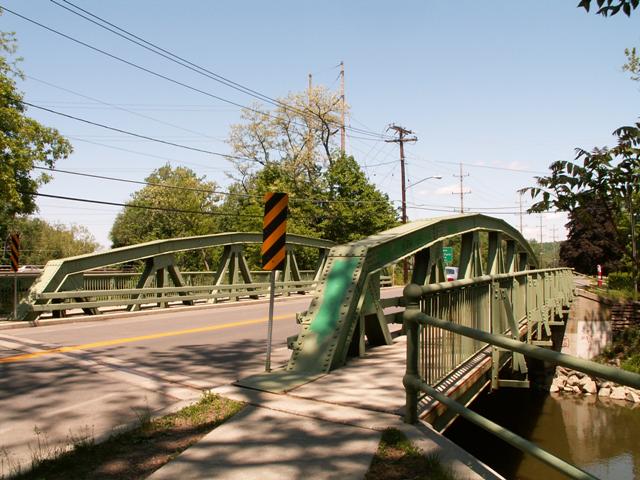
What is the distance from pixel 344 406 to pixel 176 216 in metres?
52.8

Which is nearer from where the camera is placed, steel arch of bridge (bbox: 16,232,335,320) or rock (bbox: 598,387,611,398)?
steel arch of bridge (bbox: 16,232,335,320)

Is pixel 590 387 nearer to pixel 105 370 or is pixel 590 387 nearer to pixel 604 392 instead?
pixel 604 392

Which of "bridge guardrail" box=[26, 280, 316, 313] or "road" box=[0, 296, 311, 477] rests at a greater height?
"bridge guardrail" box=[26, 280, 316, 313]

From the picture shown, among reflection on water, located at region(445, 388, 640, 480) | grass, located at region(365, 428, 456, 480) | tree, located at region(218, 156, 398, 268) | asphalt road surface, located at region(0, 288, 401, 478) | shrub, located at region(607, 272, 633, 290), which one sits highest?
tree, located at region(218, 156, 398, 268)

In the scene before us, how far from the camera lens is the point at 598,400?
1877 centimetres

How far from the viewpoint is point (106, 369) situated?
716cm

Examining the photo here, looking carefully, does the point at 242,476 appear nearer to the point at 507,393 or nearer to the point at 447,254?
the point at 507,393

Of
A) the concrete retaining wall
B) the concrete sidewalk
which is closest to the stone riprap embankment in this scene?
the concrete retaining wall

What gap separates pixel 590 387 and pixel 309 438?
63.1 ft

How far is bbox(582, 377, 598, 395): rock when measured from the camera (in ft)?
64.5

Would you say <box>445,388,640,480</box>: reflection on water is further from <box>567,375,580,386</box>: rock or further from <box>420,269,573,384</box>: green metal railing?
<box>420,269,573,384</box>: green metal railing

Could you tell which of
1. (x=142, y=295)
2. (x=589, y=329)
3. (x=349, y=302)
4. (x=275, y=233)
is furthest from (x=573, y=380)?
(x=275, y=233)

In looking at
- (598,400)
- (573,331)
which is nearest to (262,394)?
(598,400)

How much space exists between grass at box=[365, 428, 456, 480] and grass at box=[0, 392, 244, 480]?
1.42 m
